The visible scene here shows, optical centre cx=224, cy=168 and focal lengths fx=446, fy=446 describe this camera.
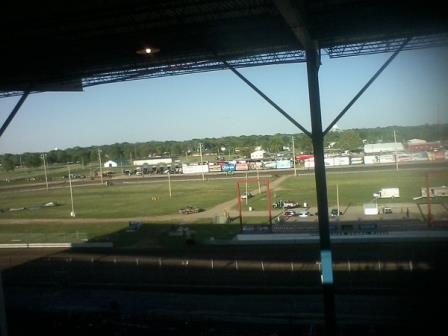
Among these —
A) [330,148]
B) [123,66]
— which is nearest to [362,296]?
[123,66]

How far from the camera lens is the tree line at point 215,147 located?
148 ft

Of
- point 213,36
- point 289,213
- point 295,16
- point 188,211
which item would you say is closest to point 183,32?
point 213,36

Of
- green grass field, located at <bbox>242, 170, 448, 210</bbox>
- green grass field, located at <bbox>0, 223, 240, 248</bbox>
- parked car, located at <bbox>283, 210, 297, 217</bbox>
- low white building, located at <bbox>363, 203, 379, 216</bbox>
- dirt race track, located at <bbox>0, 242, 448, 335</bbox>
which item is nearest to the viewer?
dirt race track, located at <bbox>0, 242, 448, 335</bbox>

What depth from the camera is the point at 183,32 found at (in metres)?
4.39

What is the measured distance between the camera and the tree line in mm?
44994

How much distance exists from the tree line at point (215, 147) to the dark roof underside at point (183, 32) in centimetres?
2179

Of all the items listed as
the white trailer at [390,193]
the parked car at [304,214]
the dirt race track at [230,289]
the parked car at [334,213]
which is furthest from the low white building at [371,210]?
the dirt race track at [230,289]

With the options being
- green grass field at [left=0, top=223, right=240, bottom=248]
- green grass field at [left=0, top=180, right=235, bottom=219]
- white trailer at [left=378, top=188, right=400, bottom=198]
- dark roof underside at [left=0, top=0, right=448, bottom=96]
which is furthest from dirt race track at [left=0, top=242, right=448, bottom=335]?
green grass field at [left=0, top=180, right=235, bottom=219]

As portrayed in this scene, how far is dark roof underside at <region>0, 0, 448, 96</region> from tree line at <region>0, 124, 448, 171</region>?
2179 cm

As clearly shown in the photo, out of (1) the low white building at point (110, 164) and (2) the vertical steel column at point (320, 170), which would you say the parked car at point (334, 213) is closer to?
(2) the vertical steel column at point (320, 170)

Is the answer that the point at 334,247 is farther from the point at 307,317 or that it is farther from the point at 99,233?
the point at 99,233

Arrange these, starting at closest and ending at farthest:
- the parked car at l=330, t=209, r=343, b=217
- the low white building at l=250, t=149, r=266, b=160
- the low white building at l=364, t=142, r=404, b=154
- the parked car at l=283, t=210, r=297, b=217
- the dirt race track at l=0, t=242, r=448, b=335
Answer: the dirt race track at l=0, t=242, r=448, b=335 < the parked car at l=330, t=209, r=343, b=217 < the parked car at l=283, t=210, r=297, b=217 < the low white building at l=364, t=142, r=404, b=154 < the low white building at l=250, t=149, r=266, b=160

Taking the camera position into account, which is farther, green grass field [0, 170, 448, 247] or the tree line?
the tree line

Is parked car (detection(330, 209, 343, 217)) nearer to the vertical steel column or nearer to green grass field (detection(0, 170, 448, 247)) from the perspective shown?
green grass field (detection(0, 170, 448, 247))
